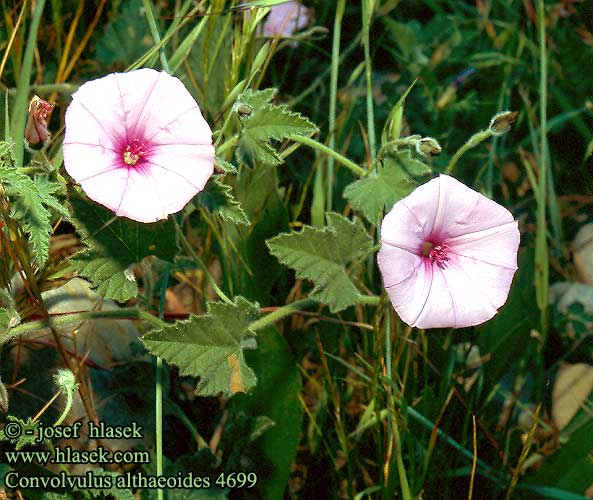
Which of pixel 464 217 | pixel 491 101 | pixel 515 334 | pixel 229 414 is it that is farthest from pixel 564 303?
pixel 229 414

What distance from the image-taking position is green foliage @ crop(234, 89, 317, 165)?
3.99ft

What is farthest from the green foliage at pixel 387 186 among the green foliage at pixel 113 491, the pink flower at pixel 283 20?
the pink flower at pixel 283 20

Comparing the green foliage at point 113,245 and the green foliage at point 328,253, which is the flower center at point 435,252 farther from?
the green foliage at point 113,245

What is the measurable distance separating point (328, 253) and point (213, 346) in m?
0.25

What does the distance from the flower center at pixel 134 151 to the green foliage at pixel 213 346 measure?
0.85 ft

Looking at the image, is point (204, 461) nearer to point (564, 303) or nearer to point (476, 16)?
point (564, 303)

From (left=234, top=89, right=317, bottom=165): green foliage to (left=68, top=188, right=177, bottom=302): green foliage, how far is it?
186mm

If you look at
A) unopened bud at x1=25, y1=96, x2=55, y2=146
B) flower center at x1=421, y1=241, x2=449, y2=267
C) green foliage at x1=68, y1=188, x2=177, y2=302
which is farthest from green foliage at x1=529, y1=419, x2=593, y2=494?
unopened bud at x1=25, y1=96, x2=55, y2=146

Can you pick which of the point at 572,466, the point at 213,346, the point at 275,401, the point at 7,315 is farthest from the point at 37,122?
the point at 572,466

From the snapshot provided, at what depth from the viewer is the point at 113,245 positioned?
4.06 feet

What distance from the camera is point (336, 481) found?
147 centimetres

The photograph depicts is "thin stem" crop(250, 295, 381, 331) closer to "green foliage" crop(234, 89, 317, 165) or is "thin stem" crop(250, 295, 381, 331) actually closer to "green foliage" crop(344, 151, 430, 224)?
"green foliage" crop(344, 151, 430, 224)

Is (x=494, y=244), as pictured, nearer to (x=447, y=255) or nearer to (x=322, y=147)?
(x=447, y=255)

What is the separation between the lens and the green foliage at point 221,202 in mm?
1208
